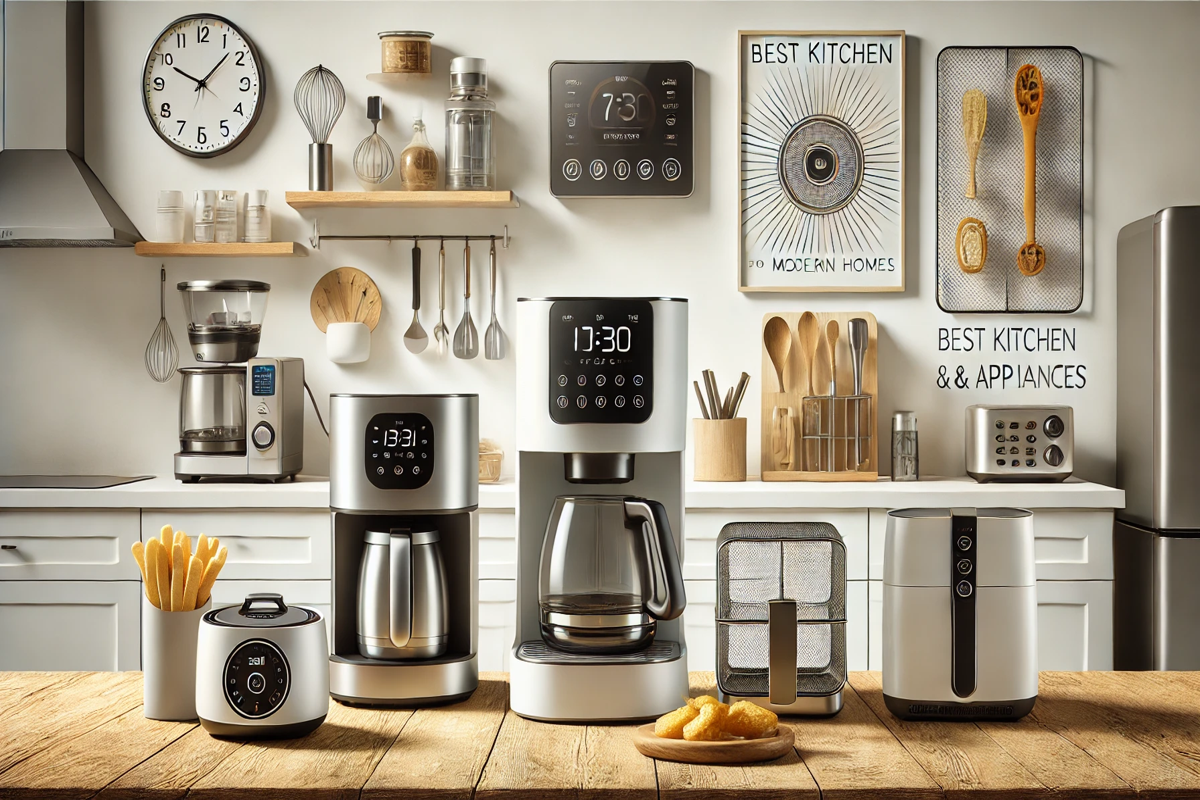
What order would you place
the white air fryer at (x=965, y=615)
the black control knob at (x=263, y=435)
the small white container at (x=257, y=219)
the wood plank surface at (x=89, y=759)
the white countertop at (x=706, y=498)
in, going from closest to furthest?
the wood plank surface at (x=89, y=759)
the white air fryer at (x=965, y=615)
the white countertop at (x=706, y=498)
the black control knob at (x=263, y=435)
the small white container at (x=257, y=219)

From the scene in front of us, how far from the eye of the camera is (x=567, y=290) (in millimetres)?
3158

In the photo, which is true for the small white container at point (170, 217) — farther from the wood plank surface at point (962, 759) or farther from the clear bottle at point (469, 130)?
the wood plank surface at point (962, 759)

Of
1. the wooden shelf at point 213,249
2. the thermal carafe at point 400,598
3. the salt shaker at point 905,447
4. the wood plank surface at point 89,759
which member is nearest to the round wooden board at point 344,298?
the wooden shelf at point 213,249

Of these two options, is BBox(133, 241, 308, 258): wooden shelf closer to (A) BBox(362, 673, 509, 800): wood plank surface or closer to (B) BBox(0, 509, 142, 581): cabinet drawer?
(B) BBox(0, 509, 142, 581): cabinet drawer

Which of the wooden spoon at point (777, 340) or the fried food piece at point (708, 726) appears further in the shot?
the wooden spoon at point (777, 340)

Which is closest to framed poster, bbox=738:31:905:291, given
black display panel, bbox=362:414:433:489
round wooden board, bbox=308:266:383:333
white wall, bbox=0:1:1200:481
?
white wall, bbox=0:1:1200:481

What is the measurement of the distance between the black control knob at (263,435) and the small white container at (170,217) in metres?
0.68

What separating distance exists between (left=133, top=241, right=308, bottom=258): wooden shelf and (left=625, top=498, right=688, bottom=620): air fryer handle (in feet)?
6.70

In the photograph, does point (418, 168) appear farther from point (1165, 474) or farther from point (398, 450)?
point (1165, 474)

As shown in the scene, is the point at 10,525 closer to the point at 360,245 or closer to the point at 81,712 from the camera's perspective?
the point at 360,245

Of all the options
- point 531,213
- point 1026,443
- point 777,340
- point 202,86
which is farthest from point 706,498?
point 202,86

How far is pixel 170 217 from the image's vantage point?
121 inches

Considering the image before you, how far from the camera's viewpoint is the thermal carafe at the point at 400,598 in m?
1.32

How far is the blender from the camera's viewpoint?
2.81 meters
